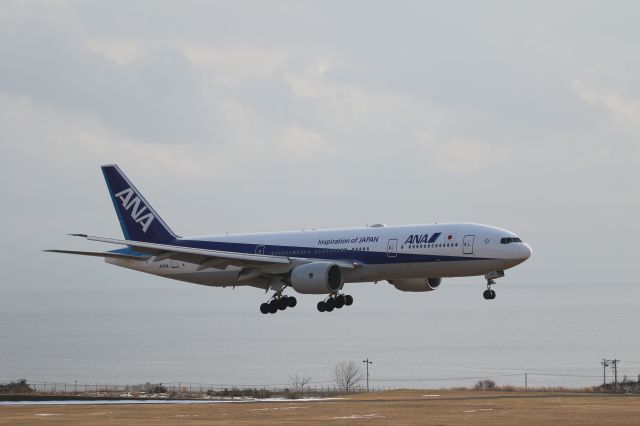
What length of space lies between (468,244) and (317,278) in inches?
378

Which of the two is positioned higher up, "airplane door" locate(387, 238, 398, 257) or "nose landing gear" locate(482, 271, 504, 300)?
"airplane door" locate(387, 238, 398, 257)

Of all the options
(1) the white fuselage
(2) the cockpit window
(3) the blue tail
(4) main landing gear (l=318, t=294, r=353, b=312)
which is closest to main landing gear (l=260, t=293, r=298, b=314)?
(1) the white fuselage

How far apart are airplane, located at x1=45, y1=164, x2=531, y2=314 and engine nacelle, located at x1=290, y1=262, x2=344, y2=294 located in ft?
0.20

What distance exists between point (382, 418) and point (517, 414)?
9.45 metres

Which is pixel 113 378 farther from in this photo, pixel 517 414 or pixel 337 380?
pixel 517 414

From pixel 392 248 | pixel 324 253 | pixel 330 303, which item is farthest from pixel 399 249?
pixel 330 303

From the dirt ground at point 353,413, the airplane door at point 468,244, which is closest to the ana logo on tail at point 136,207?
the dirt ground at point 353,413

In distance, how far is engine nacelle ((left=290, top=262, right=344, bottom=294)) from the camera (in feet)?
210

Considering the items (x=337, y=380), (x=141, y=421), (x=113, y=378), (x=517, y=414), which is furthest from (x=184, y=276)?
(x=113, y=378)

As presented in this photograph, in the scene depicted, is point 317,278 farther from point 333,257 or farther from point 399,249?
point 399,249

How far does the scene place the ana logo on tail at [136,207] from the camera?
263ft

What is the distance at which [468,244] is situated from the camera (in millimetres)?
Result: 62656

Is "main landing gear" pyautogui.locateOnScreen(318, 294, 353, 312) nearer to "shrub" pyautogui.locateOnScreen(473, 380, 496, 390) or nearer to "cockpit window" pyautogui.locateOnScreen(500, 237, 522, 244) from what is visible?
"cockpit window" pyautogui.locateOnScreen(500, 237, 522, 244)

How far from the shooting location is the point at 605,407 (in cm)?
7344
